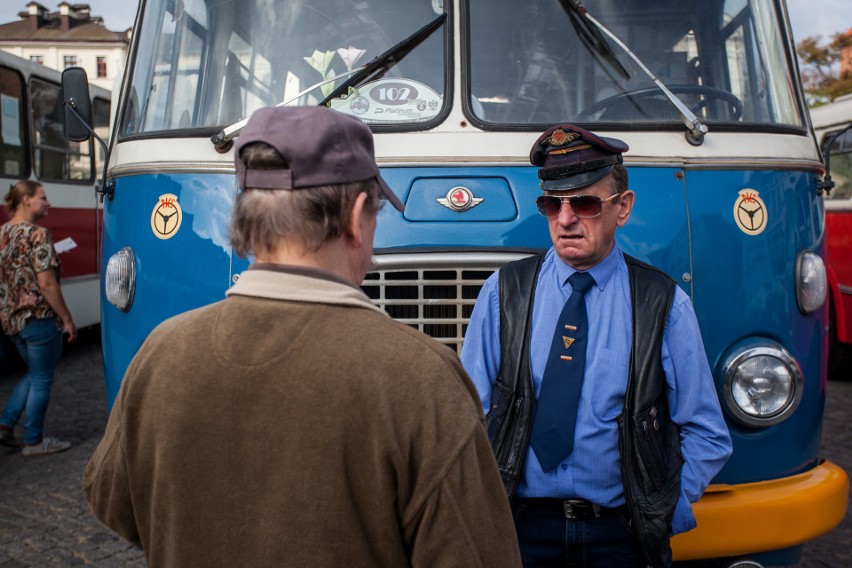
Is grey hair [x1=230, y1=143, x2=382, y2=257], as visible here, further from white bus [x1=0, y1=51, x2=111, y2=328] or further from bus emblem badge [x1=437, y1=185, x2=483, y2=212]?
white bus [x1=0, y1=51, x2=111, y2=328]

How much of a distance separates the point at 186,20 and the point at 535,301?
2119mm

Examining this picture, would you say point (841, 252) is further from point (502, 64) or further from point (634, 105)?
point (502, 64)

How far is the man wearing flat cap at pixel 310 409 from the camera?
1362mm

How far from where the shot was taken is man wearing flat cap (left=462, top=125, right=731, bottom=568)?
2.38 m

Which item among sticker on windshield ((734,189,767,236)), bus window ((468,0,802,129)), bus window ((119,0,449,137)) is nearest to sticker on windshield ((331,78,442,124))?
bus window ((119,0,449,137))

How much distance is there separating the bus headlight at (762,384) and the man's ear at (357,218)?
6.83ft

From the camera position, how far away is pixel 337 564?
140cm

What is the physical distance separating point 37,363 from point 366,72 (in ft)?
13.3

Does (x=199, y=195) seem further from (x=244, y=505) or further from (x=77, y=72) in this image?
(x=244, y=505)

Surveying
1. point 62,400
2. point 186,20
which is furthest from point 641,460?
point 62,400

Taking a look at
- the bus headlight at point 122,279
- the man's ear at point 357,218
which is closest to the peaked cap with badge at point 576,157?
the man's ear at point 357,218

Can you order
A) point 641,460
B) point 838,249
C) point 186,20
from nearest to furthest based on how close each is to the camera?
point 641,460, point 186,20, point 838,249

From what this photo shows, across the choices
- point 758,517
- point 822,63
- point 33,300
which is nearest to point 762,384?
point 758,517

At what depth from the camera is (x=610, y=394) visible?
2.39 m
